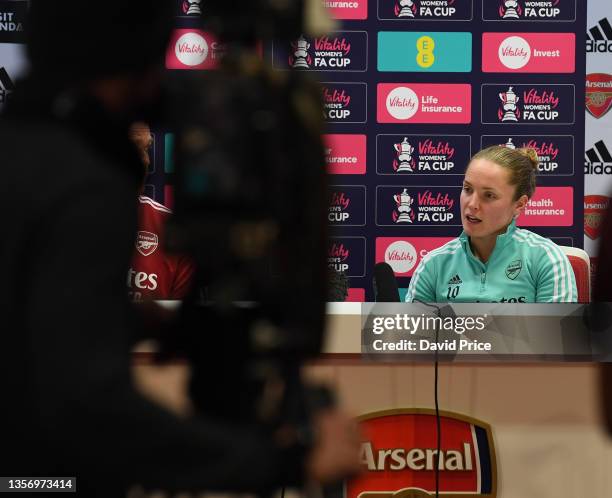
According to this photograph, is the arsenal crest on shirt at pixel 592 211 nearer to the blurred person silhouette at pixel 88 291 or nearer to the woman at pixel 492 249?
the woman at pixel 492 249

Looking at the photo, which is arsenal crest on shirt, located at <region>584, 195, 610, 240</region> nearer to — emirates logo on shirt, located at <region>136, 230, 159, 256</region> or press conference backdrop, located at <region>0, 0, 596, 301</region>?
press conference backdrop, located at <region>0, 0, 596, 301</region>

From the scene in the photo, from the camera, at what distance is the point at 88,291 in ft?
2.69

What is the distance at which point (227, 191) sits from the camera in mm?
909

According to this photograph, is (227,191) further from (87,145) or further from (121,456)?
(121,456)

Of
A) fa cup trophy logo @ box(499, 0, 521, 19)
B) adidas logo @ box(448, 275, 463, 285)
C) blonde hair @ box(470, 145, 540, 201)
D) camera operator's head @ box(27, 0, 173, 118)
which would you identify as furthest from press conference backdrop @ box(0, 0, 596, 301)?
camera operator's head @ box(27, 0, 173, 118)

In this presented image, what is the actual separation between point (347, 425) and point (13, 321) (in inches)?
14.8

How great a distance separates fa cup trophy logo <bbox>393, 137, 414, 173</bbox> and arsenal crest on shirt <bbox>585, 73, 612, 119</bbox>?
99cm

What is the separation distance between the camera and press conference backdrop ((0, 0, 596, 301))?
4.64 m

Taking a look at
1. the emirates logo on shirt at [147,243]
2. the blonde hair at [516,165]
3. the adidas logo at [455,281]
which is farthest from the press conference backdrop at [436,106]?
the adidas logo at [455,281]

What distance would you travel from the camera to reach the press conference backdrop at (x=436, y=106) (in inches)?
183

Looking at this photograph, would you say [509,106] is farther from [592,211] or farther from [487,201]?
[487,201]

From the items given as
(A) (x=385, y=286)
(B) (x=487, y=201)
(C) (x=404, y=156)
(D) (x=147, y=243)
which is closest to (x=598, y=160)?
(C) (x=404, y=156)

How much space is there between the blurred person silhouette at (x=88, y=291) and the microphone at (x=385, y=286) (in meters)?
1.99

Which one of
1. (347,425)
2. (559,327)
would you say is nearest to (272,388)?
(347,425)
